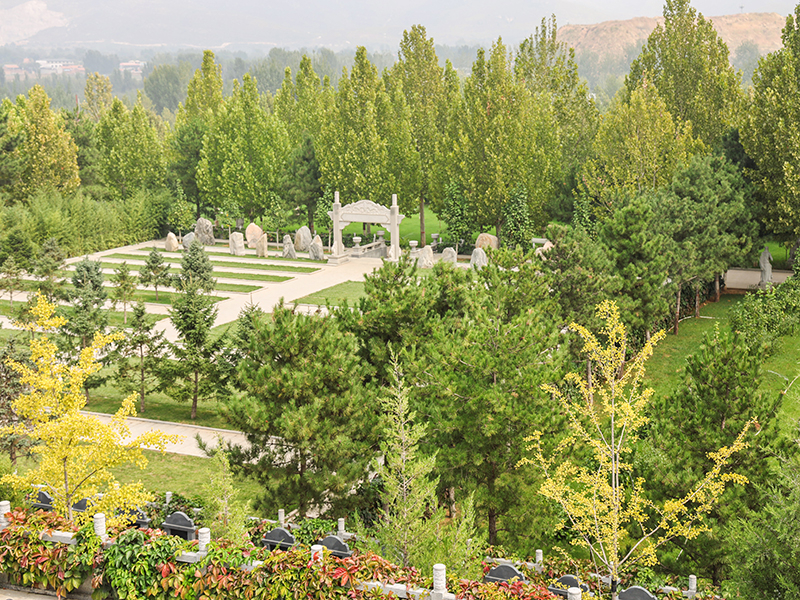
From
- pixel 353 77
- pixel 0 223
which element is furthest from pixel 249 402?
pixel 353 77

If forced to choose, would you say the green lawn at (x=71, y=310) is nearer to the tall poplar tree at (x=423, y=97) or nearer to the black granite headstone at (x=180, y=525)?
the black granite headstone at (x=180, y=525)

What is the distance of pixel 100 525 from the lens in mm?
12148

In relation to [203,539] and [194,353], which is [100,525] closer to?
[203,539]

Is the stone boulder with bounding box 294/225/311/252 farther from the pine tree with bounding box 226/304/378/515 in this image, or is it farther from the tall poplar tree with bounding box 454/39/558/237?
the pine tree with bounding box 226/304/378/515

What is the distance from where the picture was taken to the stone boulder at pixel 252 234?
4747cm

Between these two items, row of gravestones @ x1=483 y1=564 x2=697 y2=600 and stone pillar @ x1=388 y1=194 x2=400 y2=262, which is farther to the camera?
stone pillar @ x1=388 y1=194 x2=400 y2=262

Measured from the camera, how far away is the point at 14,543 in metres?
12.4

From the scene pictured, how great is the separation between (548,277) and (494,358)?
5533 mm

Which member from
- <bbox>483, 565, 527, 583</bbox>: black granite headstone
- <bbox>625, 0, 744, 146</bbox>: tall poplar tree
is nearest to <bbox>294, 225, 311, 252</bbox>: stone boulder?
<bbox>625, 0, 744, 146</bbox>: tall poplar tree

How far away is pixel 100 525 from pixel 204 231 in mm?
37756

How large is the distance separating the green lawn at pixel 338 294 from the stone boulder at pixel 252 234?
461 inches

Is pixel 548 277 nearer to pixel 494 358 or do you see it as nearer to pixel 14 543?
pixel 494 358

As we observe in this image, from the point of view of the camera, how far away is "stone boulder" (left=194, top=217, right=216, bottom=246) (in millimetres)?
48312

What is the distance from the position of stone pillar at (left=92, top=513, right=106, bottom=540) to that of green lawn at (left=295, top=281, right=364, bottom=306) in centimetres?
2144
